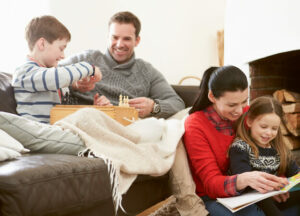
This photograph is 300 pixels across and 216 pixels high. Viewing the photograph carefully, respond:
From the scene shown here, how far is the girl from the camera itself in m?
1.34

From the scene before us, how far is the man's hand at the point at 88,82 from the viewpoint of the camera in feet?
5.45

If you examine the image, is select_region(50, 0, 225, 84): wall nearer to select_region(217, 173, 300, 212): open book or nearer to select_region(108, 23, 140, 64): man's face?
select_region(108, 23, 140, 64): man's face

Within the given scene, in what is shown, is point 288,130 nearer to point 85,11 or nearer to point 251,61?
point 251,61

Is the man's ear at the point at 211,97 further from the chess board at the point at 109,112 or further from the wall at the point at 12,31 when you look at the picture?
the wall at the point at 12,31

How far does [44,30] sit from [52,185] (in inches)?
36.3

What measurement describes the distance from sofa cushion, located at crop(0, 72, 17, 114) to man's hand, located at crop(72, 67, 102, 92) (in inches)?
13.4

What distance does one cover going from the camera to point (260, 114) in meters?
1.38

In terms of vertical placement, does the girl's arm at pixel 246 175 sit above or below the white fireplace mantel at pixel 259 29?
below

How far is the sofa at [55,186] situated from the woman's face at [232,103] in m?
0.50

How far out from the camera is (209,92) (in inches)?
57.1

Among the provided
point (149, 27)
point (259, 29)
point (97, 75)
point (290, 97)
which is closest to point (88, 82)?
point (97, 75)

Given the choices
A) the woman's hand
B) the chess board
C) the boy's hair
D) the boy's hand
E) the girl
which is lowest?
the woman's hand

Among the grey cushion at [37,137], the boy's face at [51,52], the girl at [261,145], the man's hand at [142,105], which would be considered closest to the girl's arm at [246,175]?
the girl at [261,145]

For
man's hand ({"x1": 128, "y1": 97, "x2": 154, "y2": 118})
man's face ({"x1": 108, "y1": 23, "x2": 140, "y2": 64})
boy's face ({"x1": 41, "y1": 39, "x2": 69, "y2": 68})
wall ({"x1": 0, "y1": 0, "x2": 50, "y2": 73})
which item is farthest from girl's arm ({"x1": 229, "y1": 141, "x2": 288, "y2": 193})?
wall ({"x1": 0, "y1": 0, "x2": 50, "y2": 73})
